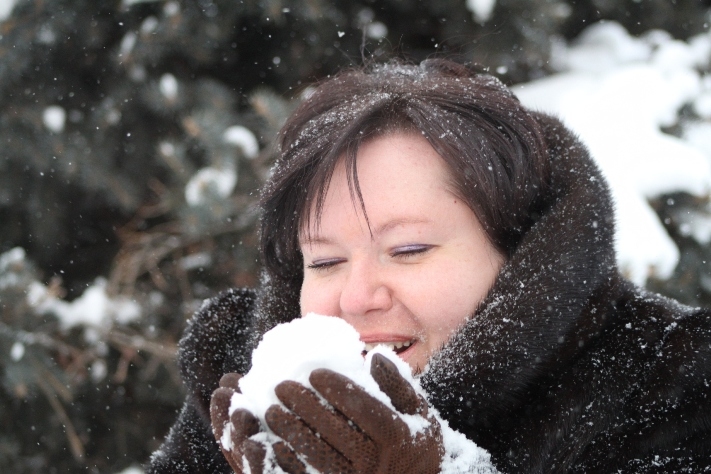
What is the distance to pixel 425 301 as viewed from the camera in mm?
1361

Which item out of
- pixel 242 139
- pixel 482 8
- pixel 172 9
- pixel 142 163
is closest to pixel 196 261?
pixel 142 163

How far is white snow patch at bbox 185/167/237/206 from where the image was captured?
2.61 m

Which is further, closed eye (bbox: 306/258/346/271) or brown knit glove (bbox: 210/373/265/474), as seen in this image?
closed eye (bbox: 306/258/346/271)

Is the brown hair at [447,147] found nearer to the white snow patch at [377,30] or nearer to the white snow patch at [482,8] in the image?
the white snow patch at [482,8]

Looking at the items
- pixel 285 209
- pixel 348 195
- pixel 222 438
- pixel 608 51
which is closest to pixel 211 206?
pixel 285 209

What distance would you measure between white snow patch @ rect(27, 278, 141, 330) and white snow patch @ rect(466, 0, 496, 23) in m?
1.99

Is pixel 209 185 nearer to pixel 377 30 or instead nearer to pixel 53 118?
pixel 53 118

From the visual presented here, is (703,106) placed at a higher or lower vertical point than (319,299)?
higher

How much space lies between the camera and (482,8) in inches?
108

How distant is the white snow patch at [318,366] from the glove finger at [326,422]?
0.04 meters

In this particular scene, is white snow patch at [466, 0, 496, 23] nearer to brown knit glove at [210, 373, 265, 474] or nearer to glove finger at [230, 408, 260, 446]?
brown knit glove at [210, 373, 265, 474]

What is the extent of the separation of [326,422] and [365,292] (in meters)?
0.42

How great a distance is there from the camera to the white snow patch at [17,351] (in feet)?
8.71

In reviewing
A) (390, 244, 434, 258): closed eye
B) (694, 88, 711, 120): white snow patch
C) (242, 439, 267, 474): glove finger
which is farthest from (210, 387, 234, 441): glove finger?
(694, 88, 711, 120): white snow patch
